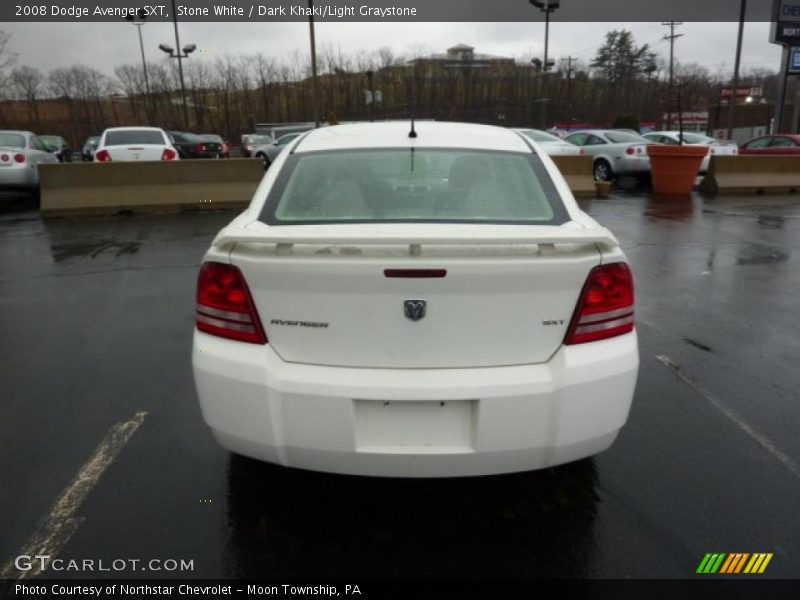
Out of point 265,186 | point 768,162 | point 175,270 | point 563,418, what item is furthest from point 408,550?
point 768,162

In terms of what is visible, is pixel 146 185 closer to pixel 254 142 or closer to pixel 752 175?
pixel 752 175

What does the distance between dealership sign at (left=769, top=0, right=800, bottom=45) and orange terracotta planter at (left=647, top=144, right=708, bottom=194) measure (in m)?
17.9

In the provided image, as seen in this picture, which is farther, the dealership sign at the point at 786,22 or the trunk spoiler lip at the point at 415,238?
the dealership sign at the point at 786,22

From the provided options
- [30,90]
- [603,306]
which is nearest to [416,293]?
[603,306]

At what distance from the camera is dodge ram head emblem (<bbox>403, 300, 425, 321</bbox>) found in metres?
2.25

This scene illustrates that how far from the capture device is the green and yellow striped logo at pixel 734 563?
A: 7.75 feet

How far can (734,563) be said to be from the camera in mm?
Answer: 2393

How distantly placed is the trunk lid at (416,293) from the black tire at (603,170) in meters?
15.9

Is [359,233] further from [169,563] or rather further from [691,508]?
[691,508]

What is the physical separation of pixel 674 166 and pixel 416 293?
567 inches

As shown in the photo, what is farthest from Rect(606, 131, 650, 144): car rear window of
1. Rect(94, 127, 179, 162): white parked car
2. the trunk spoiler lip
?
the trunk spoiler lip

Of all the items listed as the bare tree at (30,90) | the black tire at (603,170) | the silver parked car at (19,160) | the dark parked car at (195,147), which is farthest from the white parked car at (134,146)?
the bare tree at (30,90)

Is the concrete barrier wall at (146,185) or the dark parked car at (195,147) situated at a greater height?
the dark parked car at (195,147)

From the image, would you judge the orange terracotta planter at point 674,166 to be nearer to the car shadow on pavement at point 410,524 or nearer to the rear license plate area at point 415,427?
the car shadow on pavement at point 410,524
